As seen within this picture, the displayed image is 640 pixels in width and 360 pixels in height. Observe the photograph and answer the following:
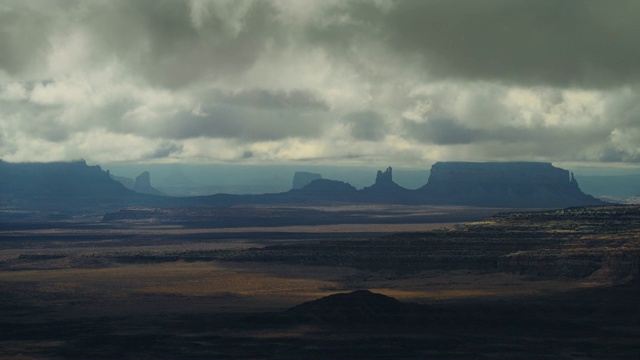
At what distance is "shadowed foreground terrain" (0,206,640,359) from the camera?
108 meters

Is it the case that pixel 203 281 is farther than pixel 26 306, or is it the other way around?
pixel 203 281

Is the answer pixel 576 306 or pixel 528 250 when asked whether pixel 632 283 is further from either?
pixel 528 250

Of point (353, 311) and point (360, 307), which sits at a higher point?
point (360, 307)

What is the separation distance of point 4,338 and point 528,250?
98399 millimetres

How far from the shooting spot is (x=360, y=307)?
400 ft

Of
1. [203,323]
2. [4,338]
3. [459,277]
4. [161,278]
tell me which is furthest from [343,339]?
[161,278]

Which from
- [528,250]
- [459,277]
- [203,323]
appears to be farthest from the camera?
[528,250]

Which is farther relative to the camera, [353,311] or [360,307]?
[360,307]

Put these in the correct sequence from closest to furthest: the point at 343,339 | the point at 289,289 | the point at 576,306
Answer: the point at 343,339, the point at 576,306, the point at 289,289

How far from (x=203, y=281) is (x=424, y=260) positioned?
38131mm

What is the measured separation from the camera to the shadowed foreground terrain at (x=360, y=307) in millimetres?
108000

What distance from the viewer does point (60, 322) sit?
128500 millimetres

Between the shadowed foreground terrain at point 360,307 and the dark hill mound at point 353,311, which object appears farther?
the dark hill mound at point 353,311

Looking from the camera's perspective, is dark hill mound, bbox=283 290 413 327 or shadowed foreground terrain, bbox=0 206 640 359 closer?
shadowed foreground terrain, bbox=0 206 640 359
